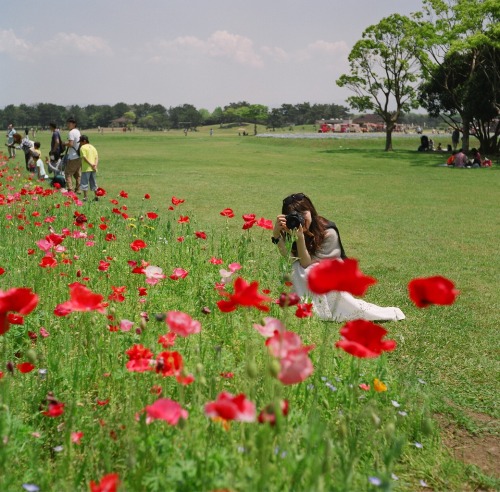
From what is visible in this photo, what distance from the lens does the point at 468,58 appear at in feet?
109

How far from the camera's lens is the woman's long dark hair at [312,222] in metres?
4.83

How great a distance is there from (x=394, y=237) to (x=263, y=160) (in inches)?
752

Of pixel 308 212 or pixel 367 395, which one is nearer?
pixel 367 395

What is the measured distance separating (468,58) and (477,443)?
33960mm

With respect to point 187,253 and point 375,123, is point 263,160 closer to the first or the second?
point 187,253

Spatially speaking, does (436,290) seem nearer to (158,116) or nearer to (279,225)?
(279,225)

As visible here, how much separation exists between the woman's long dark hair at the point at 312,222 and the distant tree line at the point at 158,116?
113m

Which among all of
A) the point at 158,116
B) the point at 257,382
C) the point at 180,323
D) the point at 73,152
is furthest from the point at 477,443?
the point at 158,116

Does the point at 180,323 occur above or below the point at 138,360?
above

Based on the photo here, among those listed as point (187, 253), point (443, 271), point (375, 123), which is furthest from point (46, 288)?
point (375, 123)

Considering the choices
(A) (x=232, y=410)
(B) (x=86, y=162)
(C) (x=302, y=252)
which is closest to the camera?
(A) (x=232, y=410)

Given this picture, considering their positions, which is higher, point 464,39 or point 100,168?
point 464,39

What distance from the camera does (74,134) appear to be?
39.6 ft

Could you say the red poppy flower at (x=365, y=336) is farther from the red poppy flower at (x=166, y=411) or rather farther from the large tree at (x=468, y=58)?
the large tree at (x=468, y=58)
